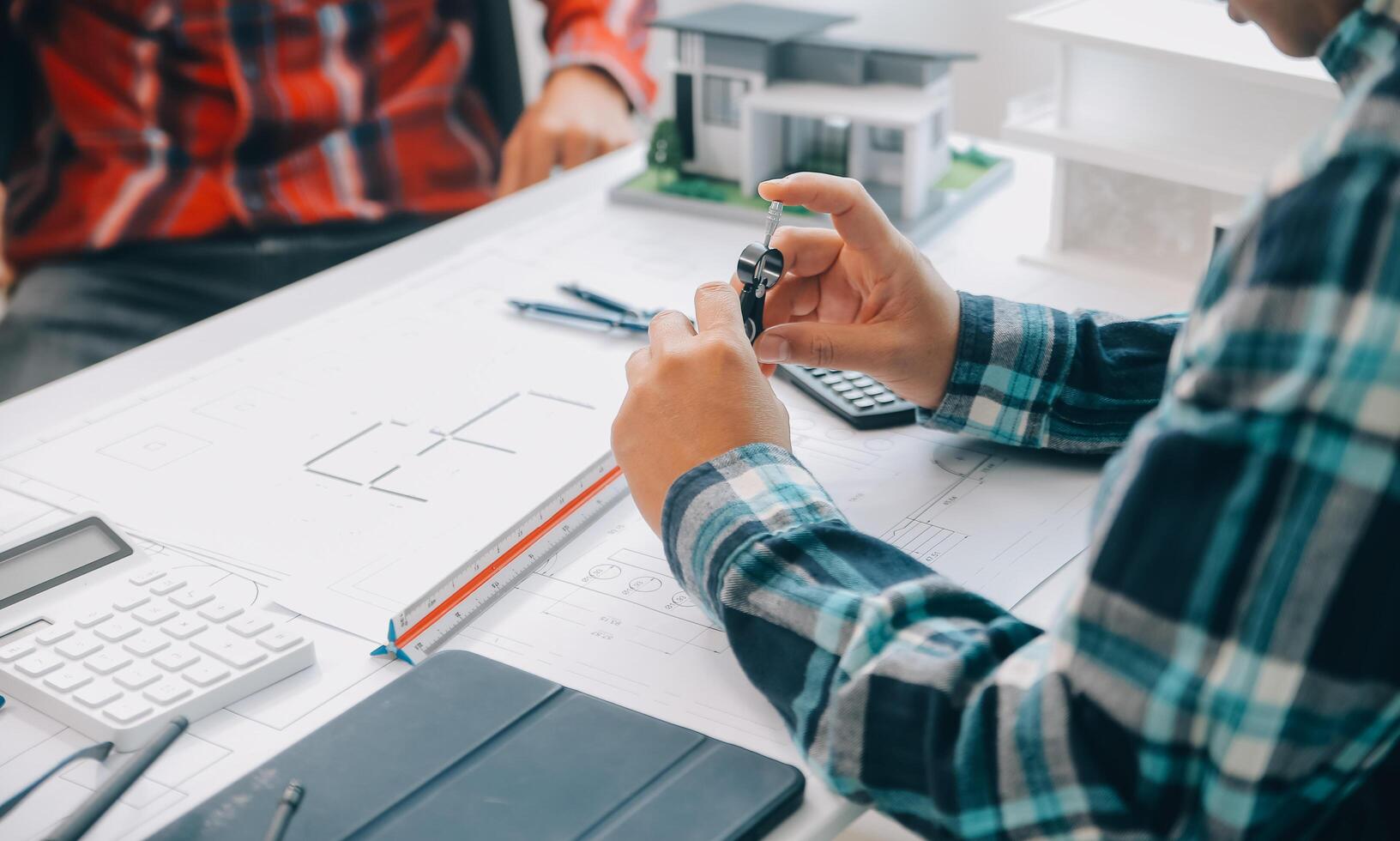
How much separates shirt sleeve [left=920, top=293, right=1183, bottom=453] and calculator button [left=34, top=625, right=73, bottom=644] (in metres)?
0.58

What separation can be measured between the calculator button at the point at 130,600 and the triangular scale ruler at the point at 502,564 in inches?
5.6

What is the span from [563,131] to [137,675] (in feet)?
3.60

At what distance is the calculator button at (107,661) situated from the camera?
693 mm

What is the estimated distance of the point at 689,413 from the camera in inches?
28.7

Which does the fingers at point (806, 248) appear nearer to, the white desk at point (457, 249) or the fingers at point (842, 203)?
the fingers at point (842, 203)

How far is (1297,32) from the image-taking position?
0.53 m

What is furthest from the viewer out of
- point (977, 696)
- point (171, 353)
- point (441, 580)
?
point (171, 353)

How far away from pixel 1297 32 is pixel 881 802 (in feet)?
1.24

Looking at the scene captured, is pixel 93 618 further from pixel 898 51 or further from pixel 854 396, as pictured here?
pixel 898 51

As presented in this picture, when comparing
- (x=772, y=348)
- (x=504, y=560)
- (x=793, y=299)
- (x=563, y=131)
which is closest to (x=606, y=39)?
(x=563, y=131)

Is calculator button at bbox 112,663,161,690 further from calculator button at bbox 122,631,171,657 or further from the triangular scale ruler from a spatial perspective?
the triangular scale ruler

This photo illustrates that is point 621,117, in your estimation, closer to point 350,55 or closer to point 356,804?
point 350,55

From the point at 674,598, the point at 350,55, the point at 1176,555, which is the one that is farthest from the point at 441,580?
the point at 350,55

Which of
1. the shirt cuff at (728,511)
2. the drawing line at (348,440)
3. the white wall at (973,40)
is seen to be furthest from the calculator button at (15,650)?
the white wall at (973,40)
